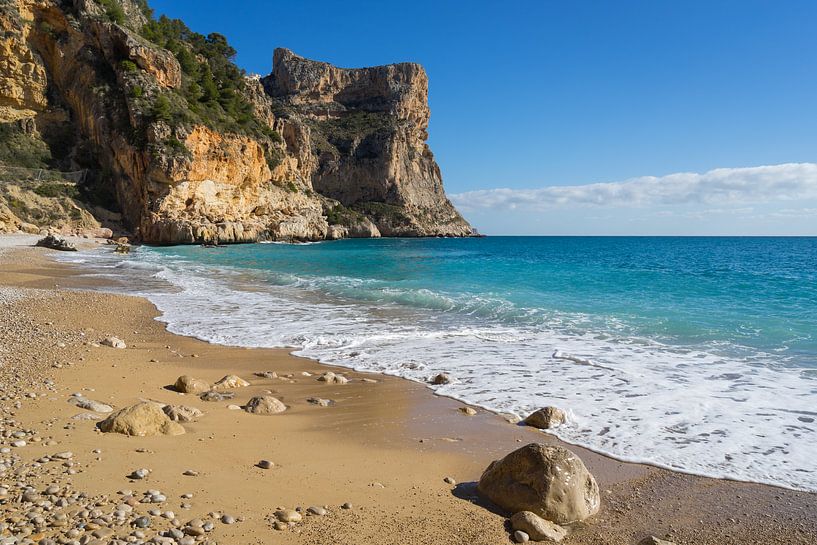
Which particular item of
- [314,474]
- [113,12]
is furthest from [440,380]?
[113,12]

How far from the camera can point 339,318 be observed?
1228 cm

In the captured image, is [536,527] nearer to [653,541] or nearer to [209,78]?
[653,541]

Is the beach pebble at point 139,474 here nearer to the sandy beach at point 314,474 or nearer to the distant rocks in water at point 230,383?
the sandy beach at point 314,474

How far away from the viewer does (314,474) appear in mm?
4074

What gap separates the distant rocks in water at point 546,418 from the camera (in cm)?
545

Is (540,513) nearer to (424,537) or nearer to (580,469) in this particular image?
(580,469)

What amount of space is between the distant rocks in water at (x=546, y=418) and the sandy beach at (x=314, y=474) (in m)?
0.17

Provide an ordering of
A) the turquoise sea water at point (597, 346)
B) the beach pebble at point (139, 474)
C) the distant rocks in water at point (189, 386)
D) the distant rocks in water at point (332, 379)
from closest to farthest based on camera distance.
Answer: the beach pebble at point (139, 474) < the turquoise sea water at point (597, 346) < the distant rocks in water at point (189, 386) < the distant rocks in water at point (332, 379)

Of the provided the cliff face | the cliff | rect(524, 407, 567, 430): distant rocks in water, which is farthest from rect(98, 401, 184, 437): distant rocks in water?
the cliff face

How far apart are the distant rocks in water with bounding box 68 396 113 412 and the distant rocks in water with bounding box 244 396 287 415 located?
1378 mm

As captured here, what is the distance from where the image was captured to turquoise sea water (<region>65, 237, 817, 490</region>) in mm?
5250

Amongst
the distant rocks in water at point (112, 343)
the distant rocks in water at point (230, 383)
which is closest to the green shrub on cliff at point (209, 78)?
the distant rocks in water at point (112, 343)

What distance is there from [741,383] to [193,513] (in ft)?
24.1

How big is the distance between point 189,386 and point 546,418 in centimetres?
430
